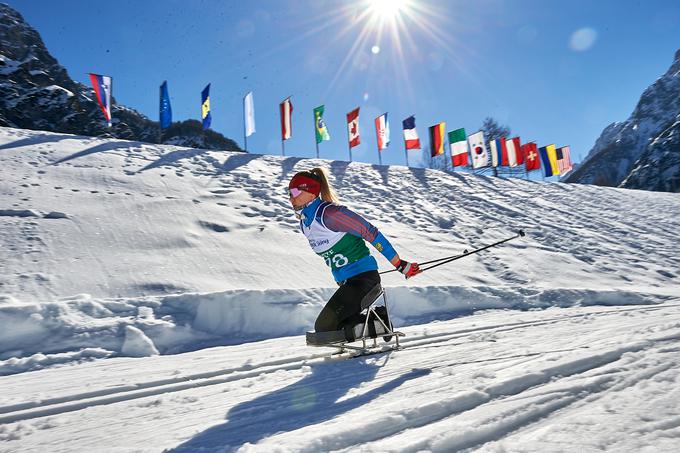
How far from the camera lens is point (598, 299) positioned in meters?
6.59

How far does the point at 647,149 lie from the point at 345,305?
255 feet

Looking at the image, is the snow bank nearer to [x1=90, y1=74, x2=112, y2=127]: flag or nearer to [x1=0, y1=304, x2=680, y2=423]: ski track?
[x1=0, y1=304, x2=680, y2=423]: ski track

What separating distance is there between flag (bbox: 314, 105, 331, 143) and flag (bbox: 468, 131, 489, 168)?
26.7 feet

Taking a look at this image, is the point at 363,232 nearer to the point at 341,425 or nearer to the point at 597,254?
the point at 341,425

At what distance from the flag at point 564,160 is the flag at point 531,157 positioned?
3.71 meters

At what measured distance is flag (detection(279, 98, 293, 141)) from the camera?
21234 millimetres

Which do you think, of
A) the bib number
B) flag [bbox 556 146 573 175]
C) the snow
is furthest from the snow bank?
flag [bbox 556 146 573 175]

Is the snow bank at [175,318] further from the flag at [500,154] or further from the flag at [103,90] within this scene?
the flag at [500,154]

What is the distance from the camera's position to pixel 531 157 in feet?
87.7

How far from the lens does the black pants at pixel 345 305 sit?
3.28 m

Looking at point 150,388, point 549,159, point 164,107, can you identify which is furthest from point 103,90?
point 549,159

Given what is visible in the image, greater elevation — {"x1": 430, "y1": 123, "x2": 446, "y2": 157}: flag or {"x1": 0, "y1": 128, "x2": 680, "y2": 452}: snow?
{"x1": 430, "y1": 123, "x2": 446, "y2": 157}: flag

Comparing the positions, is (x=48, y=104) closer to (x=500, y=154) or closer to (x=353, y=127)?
(x=353, y=127)

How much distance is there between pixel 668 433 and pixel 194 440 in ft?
5.29
